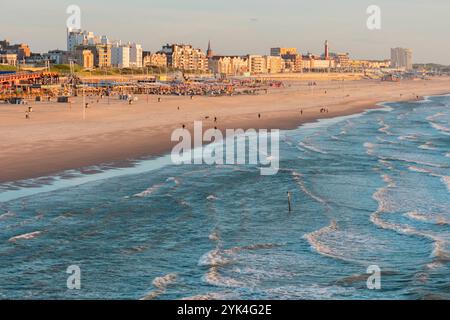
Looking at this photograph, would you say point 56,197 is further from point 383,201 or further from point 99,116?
point 99,116

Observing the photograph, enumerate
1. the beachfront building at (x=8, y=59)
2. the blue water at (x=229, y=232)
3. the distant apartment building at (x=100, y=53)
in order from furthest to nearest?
the distant apartment building at (x=100, y=53)
the beachfront building at (x=8, y=59)
the blue water at (x=229, y=232)

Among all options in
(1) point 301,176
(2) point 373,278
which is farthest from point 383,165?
(2) point 373,278

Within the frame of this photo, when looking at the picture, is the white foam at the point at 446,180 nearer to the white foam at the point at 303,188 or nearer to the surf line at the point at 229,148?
the white foam at the point at 303,188

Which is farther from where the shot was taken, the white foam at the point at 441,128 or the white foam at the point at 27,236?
the white foam at the point at 441,128

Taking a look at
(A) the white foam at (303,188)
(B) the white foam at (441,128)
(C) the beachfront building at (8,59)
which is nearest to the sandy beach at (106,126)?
(A) the white foam at (303,188)

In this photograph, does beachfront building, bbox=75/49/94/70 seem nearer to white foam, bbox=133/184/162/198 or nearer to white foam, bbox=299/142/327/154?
white foam, bbox=299/142/327/154
